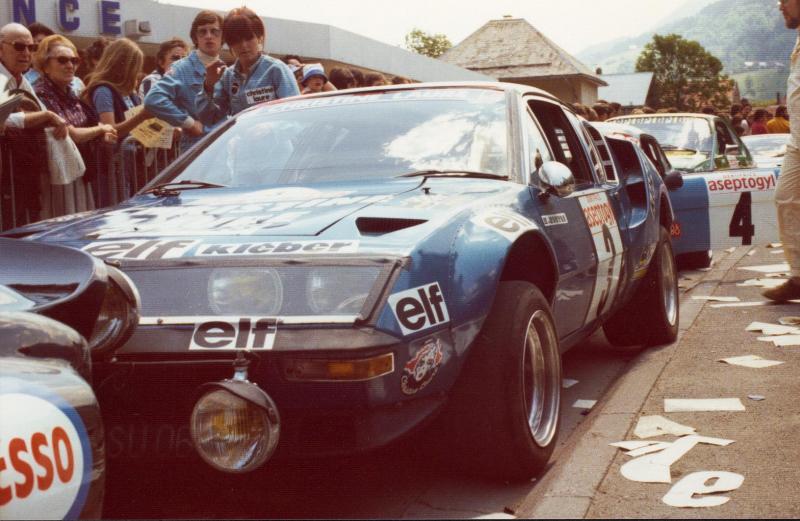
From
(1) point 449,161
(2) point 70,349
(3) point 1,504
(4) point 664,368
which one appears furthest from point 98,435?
(4) point 664,368

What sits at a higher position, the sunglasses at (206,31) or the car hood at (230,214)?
the sunglasses at (206,31)

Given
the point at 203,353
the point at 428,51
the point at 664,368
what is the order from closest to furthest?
the point at 203,353, the point at 664,368, the point at 428,51

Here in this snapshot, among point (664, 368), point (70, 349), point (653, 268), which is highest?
point (70, 349)

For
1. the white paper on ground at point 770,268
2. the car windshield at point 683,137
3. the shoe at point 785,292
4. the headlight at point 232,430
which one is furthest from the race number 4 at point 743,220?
the headlight at point 232,430

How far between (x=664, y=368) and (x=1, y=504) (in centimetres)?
439

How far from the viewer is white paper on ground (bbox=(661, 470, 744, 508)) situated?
137 inches

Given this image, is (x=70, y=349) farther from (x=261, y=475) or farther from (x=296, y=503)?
(x=261, y=475)

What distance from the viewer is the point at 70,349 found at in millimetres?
2154

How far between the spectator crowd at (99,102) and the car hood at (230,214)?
7.64ft

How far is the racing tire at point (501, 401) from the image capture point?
3.45 meters

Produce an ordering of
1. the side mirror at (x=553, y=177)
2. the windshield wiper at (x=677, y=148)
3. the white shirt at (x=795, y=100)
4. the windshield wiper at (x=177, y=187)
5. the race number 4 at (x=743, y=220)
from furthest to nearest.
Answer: the windshield wiper at (x=677, y=148), the race number 4 at (x=743, y=220), the white shirt at (x=795, y=100), the windshield wiper at (x=177, y=187), the side mirror at (x=553, y=177)

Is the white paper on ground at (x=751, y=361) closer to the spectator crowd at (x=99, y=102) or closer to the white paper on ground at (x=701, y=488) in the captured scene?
the white paper on ground at (x=701, y=488)

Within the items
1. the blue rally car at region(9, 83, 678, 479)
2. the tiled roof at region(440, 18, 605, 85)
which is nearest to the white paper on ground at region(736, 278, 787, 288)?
the blue rally car at region(9, 83, 678, 479)

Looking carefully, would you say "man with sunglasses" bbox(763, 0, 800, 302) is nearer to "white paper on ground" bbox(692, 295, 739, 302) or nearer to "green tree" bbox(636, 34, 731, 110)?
"white paper on ground" bbox(692, 295, 739, 302)
